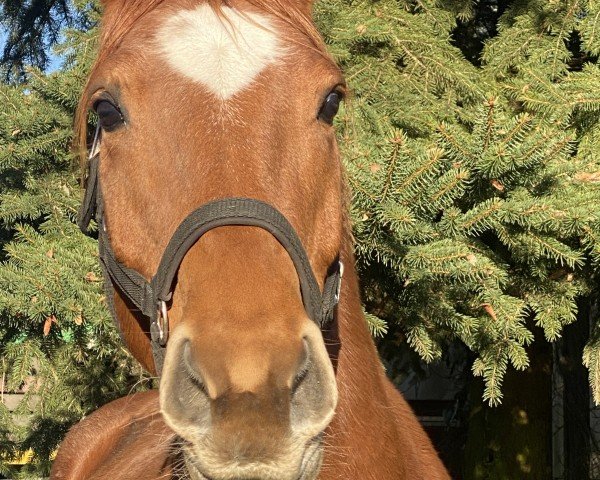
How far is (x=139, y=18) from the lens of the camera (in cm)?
216

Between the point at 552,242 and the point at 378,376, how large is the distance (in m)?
1.02

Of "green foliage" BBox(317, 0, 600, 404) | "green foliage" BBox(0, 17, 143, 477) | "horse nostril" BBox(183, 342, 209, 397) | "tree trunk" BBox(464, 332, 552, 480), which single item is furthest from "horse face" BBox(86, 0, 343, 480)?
"tree trunk" BBox(464, 332, 552, 480)

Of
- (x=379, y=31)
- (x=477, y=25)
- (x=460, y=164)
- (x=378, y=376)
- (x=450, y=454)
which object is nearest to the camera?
(x=378, y=376)

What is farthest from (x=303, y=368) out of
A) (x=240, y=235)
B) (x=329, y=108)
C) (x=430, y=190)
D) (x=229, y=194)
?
(x=430, y=190)

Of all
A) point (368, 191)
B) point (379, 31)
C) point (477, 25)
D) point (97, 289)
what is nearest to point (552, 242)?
point (368, 191)

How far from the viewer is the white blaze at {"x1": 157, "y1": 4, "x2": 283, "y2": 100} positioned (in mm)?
1891

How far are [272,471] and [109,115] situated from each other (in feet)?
3.33

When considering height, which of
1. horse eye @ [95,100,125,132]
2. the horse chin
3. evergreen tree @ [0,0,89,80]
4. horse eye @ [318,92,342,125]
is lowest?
evergreen tree @ [0,0,89,80]

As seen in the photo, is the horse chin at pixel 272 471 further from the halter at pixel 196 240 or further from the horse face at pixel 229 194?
the halter at pixel 196 240

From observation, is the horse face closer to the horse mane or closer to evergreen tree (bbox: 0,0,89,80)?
the horse mane

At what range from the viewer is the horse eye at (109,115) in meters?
1.99

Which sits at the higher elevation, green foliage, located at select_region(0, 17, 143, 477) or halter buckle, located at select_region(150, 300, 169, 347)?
halter buckle, located at select_region(150, 300, 169, 347)

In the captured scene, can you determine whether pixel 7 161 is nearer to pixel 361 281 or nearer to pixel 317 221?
pixel 361 281

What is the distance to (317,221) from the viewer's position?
6.57ft
